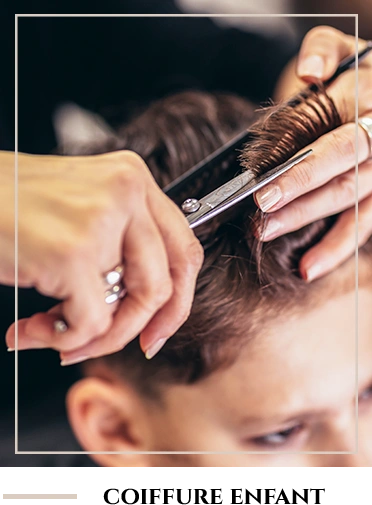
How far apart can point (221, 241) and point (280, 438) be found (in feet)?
1.22

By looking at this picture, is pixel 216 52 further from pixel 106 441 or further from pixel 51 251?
pixel 106 441

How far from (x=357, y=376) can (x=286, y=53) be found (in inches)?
23.3

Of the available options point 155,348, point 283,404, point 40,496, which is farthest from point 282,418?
point 40,496

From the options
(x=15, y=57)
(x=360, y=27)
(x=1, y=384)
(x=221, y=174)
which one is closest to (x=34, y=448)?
(x=1, y=384)

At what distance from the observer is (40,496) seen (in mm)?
1002

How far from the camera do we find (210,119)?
974mm

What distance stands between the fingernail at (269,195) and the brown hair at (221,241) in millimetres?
21

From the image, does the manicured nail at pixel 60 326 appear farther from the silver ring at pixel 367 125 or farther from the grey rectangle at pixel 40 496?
the silver ring at pixel 367 125

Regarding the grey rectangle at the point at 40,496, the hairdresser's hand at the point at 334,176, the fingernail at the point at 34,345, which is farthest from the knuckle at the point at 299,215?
the grey rectangle at the point at 40,496

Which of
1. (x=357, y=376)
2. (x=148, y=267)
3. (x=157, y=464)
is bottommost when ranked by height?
(x=157, y=464)

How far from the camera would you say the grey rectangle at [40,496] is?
1001 millimetres

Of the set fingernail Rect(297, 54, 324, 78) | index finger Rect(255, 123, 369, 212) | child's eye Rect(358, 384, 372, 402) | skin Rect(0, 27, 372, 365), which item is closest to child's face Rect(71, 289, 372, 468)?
child's eye Rect(358, 384, 372, 402)

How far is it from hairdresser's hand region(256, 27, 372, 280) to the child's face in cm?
10

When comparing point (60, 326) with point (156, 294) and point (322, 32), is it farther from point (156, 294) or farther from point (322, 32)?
point (322, 32)
